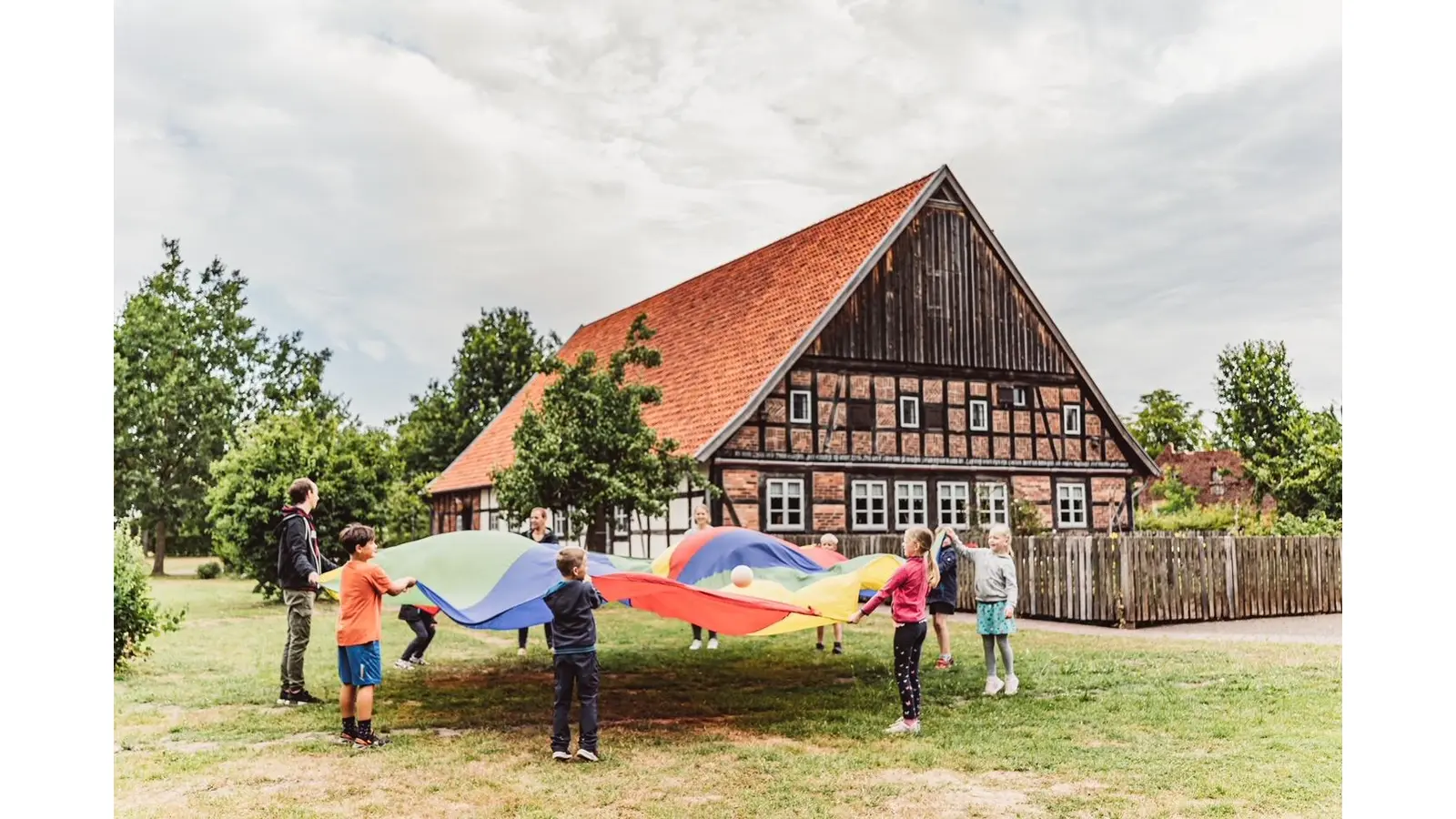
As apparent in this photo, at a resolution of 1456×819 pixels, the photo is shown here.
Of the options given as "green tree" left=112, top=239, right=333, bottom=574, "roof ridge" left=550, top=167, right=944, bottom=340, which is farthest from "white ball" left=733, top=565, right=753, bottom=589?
"green tree" left=112, top=239, right=333, bottom=574

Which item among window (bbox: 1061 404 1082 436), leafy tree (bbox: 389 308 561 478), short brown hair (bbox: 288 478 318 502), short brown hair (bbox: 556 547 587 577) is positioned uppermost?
leafy tree (bbox: 389 308 561 478)

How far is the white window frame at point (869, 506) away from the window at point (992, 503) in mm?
1721

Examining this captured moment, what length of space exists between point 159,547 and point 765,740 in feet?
83.6

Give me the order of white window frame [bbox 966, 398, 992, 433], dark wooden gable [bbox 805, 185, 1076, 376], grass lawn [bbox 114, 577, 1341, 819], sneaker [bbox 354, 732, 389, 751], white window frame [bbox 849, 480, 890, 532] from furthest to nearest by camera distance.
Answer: white window frame [bbox 966, 398, 992, 433] → dark wooden gable [bbox 805, 185, 1076, 376] → white window frame [bbox 849, 480, 890, 532] → sneaker [bbox 354, 732, 389, 751] → grass lawn [bbox 114, 577, 1341, 819]

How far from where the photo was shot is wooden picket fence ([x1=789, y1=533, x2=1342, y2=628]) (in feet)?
40.0

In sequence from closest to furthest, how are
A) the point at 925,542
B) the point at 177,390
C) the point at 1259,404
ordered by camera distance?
1. the point at 925,542
2. the point at 1259,404
3. the point at 177,390

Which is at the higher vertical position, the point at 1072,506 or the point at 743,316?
the point at 743,316

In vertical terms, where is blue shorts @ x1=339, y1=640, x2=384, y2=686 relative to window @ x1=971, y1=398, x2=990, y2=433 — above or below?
below

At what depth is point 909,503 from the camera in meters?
17.8

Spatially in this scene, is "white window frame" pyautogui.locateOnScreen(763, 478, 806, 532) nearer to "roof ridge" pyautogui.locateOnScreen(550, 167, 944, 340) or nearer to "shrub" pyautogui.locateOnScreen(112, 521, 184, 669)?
"roof ridge" pyautogui.locateOnScreen(550, 167, 944, 340)

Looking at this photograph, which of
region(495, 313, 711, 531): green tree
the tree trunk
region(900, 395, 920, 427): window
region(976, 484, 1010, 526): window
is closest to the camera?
region(495, 313, 711, 531): green tree

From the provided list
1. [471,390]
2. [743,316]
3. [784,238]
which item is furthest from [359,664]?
[471,390]

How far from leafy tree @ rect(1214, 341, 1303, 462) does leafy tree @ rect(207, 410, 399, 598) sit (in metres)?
16.1

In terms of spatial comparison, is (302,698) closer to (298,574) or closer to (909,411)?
(298,574)
